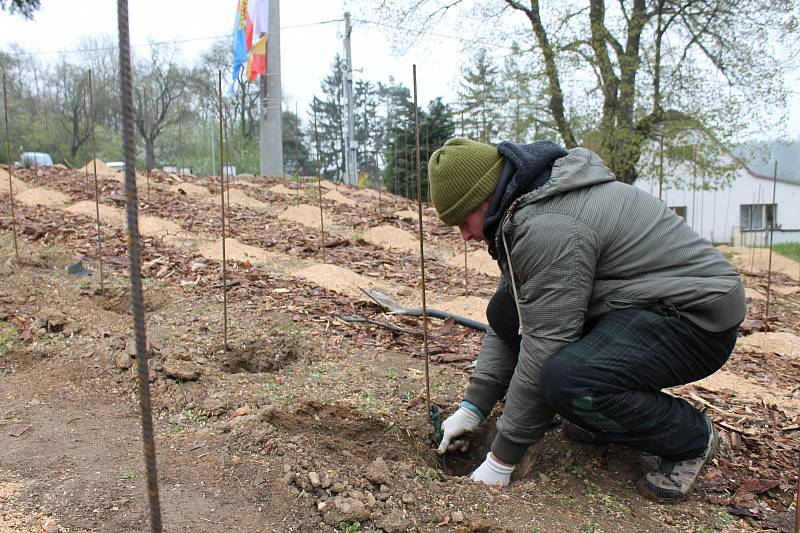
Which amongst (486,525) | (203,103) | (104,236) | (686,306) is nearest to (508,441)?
(486,525)

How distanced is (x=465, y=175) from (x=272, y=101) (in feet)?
43.3

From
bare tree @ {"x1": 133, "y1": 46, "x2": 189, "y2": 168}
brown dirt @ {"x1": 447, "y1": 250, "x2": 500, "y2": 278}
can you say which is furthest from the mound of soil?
bare tree @ {"x1": 133, "y1": 46, "x2": 189, "y2": 168}

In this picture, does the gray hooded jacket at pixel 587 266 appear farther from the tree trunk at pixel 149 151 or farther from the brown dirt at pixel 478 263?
the tree trunk at pixel 149 151

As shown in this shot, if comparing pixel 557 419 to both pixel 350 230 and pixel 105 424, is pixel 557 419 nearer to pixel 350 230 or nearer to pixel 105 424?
pixel 105 424

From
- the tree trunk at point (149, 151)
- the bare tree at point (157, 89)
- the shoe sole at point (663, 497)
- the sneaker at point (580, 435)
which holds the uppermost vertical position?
the bare tree at point (157, 89)

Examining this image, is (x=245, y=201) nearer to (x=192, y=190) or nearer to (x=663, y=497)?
(x=192, y=190)

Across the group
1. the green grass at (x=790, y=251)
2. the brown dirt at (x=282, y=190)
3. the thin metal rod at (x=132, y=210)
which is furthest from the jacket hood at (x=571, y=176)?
the green grass at (x=790, y=251)

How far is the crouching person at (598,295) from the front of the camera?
5.31ft

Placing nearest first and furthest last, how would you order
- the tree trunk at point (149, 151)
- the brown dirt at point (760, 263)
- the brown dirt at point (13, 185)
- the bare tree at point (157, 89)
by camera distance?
the brown dirt at point (13, 185) → the tree trunk at point (149, 151) → the brown dirt at point (760, 263) → the bare tree at point (157, 89)

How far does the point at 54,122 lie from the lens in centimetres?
2639

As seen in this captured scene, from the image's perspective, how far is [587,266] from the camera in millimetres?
1596

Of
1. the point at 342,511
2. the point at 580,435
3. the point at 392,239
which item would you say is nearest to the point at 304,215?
the point at 392,239

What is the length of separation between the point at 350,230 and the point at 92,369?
4892 mm

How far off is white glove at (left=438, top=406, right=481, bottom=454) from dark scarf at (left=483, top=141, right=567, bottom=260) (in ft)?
2.32
